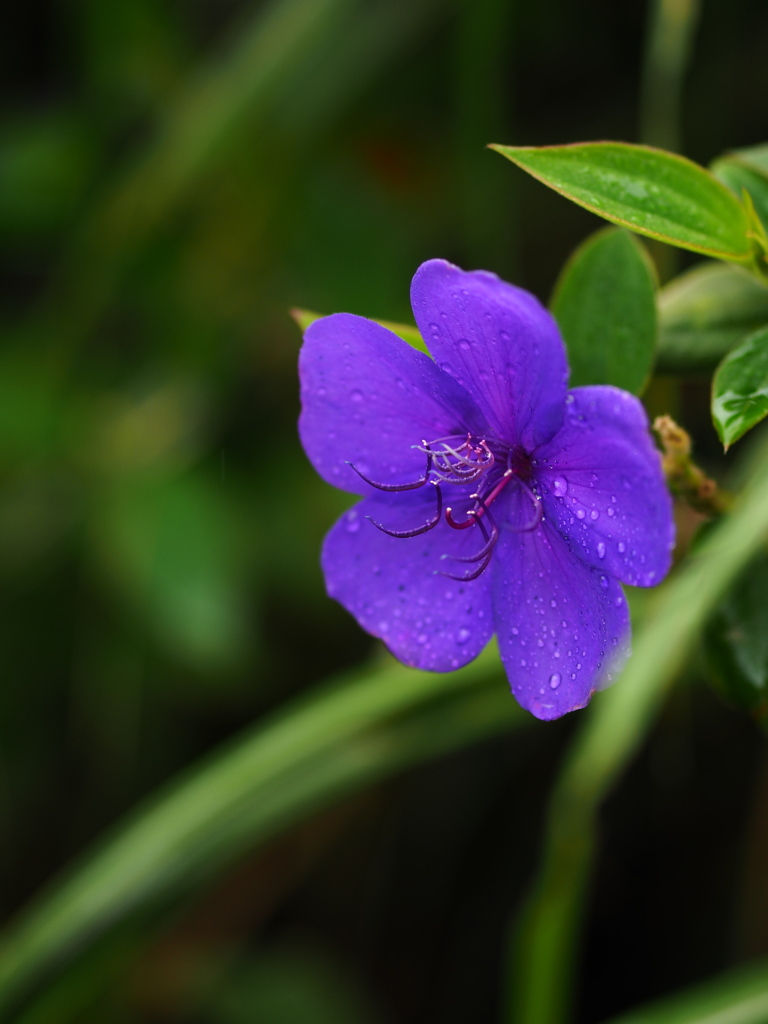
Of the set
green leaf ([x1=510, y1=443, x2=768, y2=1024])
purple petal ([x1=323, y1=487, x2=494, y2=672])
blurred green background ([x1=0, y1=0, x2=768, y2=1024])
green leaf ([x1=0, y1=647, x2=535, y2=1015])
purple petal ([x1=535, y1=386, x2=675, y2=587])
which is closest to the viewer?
purple petal ([x1=535, y1=386, x2=675, y2=587])

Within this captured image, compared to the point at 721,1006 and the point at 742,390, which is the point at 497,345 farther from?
the point at 721,1006

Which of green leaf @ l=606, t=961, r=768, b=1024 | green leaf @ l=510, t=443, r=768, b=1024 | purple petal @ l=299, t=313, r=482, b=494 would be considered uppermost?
purple petal @ l=299, t=313, r=482, b=494

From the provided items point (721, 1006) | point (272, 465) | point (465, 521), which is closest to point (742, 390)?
point (465, 521)

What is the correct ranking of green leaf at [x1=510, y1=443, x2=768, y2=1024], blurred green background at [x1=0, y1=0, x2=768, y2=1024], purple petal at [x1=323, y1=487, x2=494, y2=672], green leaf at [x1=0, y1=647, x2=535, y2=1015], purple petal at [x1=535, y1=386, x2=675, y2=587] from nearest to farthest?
purple petal at [x1=535, y1=386, x2=675, y2=587] < purple petal at [x1=323, y1=487, x2=494, y2=672] < green leaf at [x1=510, y1=443, x2=768, y2=1024] < green leaf at [x1=0, y1=647, x2=535, y2=1015] < blurred green background at [x1=0, y1=0, x2=768, y2=1024]

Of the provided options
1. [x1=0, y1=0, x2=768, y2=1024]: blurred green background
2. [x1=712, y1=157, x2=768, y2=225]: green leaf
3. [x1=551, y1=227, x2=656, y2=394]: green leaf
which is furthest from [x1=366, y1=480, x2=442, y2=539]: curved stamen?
[x1=0, y1=0, x2=768, y2=1024]: blurred green background

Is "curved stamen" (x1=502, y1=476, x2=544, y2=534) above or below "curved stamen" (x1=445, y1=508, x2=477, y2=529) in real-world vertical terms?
below

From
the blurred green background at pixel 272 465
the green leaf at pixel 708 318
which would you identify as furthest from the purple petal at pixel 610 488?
the blurred green background at pixel 272 465

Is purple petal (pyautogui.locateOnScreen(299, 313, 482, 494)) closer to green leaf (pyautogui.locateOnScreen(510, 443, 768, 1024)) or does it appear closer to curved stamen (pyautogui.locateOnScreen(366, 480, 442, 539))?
curved stamen (pyautogui.locateOnScreen(366, 480, 442, 539))

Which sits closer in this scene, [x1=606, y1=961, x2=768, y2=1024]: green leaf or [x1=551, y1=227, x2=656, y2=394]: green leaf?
[x1=551, y1=227, x2=656, y2=394]: green leaf
